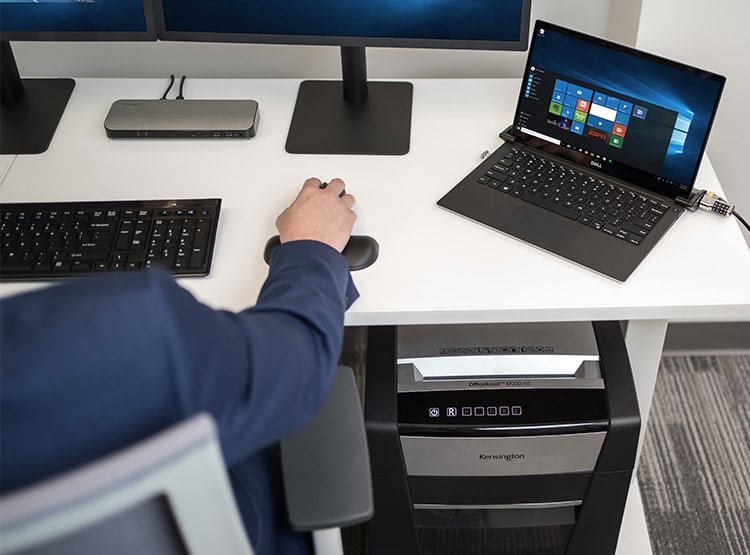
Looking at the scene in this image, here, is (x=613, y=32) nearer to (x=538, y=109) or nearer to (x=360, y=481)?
(x=538, y=109)

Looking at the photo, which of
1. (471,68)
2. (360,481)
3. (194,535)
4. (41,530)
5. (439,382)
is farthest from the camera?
(471,68)

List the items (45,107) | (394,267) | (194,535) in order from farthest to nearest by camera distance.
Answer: (45,107) → (394,267) → (194,535)

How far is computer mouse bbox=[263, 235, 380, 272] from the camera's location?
1.10 metres

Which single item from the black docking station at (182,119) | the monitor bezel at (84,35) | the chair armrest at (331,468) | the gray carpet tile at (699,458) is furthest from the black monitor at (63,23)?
the gray carpet tile at (699,458)

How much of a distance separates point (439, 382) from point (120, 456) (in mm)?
738

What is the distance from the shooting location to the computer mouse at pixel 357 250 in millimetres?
1104

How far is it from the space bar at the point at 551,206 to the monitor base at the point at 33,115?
0.77 metres

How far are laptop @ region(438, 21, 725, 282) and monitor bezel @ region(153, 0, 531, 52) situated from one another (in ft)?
0.12

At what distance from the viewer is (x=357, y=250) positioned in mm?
1117

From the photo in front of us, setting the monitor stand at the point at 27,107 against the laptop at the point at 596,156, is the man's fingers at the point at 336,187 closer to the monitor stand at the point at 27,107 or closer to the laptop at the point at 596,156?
the laptop at the point at 596,156

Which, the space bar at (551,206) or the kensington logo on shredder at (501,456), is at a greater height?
the space bar at (551,206)

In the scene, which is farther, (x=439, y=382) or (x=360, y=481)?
(x=439, y=382)

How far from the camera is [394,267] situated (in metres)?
1.11

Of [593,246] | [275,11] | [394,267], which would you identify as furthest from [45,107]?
[593,246]
